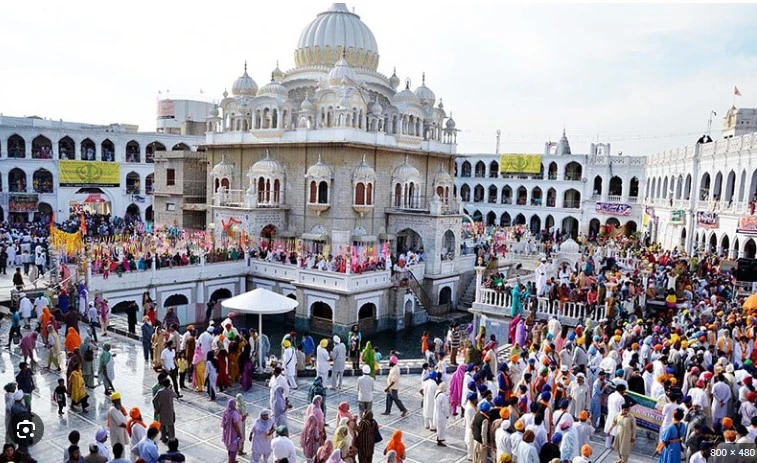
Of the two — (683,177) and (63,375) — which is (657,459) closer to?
(63,375)

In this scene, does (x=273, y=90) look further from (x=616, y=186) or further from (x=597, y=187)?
(x=616, y=186)

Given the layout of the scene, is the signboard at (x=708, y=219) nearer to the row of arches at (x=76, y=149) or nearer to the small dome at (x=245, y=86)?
the small dome at (x=245, y=86)

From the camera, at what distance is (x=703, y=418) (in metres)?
8.80

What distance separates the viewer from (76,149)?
152 ft

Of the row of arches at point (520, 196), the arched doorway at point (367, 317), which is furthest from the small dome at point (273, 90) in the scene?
the row of arches at point (520, 196)

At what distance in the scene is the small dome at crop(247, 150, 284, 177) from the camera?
29.7 m

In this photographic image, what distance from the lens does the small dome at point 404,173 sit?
101 ft

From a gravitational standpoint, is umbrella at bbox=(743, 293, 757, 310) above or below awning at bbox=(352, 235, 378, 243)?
below

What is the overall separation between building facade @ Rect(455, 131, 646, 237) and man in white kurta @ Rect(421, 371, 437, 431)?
137 ft

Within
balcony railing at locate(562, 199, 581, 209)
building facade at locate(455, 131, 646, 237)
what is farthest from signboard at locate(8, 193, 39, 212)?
balcony railing at locate(562, 199, 581, 209)

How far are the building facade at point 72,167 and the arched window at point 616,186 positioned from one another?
117 ft

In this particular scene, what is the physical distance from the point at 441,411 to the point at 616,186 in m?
45.5

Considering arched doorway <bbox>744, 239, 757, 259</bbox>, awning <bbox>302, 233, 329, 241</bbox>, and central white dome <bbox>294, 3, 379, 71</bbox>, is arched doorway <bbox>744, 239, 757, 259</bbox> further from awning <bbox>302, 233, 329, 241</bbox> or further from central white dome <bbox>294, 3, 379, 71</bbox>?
central white dome <bbox>294, 3, 379, 71</bbox>

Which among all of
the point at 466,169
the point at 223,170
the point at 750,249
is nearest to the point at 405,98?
the point at 223,170
